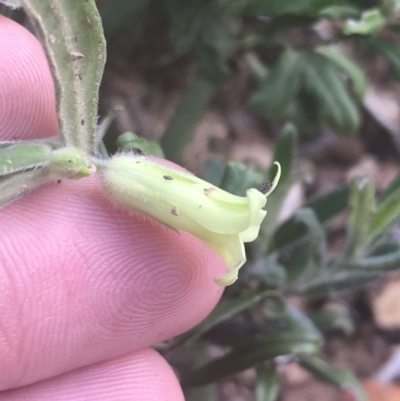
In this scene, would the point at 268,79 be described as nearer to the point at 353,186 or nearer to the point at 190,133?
the point at 190,133

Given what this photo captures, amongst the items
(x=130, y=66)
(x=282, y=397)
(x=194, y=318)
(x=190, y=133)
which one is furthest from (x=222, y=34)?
(x=282, y=397)

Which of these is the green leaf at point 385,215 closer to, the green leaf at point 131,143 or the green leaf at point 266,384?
the green leaf at point 266,384

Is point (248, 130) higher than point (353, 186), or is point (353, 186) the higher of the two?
point (353, 186)

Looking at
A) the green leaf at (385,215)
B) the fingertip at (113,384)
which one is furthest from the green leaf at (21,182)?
the green leaf at (385,215)

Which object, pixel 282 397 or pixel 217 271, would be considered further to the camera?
pixel 282 397

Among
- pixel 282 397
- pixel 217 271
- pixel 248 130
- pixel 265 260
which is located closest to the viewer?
pixel 217 271

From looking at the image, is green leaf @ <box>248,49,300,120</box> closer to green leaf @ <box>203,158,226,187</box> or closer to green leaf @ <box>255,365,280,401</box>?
green leaf @ <box>203,158,226,187</box>
